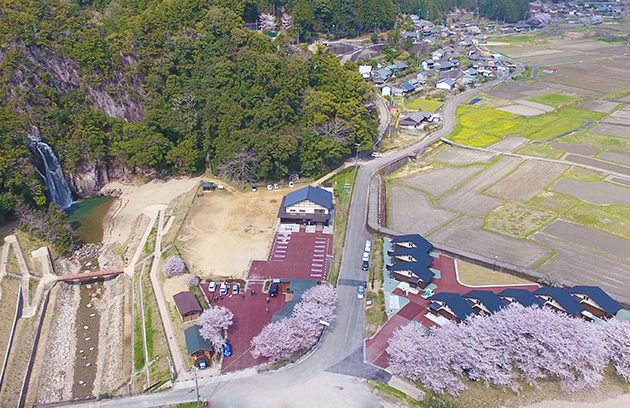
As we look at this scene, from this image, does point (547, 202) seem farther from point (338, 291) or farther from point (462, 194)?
point (338, 291)

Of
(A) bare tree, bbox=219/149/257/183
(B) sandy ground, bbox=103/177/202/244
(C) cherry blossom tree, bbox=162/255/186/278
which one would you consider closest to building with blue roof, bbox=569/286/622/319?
(C) cherry blossom tree, bbox=162/255/186/278

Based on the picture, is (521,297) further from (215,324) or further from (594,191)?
(594,191)

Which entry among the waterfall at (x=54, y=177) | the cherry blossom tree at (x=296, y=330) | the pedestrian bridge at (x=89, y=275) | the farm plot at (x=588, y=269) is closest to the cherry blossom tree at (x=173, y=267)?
the pedestrian bridge at (x=89, y=275)

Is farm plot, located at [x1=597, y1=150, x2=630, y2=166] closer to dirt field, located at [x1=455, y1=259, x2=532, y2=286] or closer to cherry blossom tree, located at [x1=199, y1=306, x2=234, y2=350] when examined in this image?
dirt field, located at [x1=455, y1=259, x2=532, y2=286]

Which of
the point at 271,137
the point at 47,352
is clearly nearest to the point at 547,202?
the point at 271,137

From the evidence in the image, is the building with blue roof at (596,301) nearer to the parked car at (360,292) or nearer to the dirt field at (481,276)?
the dirt field at (481,276)

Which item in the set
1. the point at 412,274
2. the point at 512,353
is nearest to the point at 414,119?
the point at 412,274
